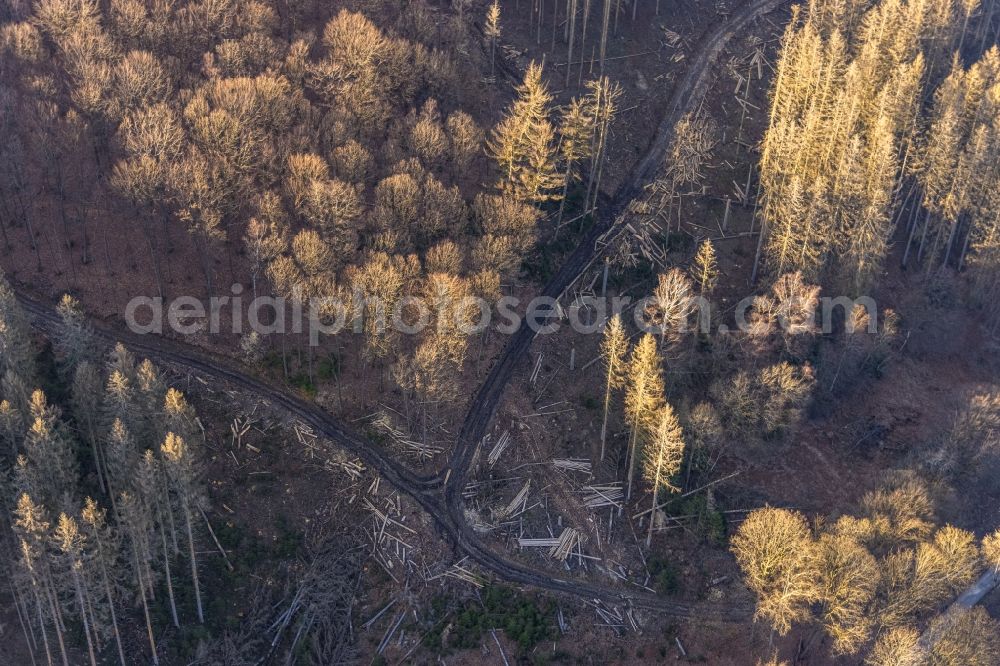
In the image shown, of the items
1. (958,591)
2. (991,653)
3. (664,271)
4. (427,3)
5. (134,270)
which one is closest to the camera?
(991,653)

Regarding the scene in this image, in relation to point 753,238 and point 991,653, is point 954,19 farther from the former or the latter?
point 991,653

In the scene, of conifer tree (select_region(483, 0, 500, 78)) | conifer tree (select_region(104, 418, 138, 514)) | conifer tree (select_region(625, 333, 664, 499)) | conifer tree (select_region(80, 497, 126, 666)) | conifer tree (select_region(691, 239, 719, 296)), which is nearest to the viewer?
conifer tree (select_region(80, 497, 126, 666))

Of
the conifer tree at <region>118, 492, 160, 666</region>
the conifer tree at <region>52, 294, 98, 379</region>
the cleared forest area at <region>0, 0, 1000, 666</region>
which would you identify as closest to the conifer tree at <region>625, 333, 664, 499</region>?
the cleared forest area at <region>0, 0, 1000, 666</region>

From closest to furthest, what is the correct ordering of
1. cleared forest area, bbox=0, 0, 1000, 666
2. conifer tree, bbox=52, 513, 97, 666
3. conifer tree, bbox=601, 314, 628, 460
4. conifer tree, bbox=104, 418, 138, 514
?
1. conifer tree, bbox=52, 513, 97, 666
2. conifer tree, bbox=104, 418, 138, 514
3. cleared forest area, bbox=0, 0, 1000, 666
4. conifer tree, bbox=601, 314, 628, 460

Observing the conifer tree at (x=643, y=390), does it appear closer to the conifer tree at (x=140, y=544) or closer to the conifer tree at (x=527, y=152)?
the conifer tree at (x=527, y=152)

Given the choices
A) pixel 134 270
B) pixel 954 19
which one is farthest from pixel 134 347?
pixel 954 19

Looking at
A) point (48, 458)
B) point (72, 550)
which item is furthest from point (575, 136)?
point (72, 550)

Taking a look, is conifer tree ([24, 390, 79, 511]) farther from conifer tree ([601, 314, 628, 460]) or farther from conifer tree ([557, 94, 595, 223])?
conifer tree ([557, 94, 595, 223])

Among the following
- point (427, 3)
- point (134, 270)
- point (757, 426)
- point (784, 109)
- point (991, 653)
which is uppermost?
point (427, 3)

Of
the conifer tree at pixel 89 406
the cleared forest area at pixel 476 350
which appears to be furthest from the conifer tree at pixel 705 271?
the conifer tree at pixel 89 406
